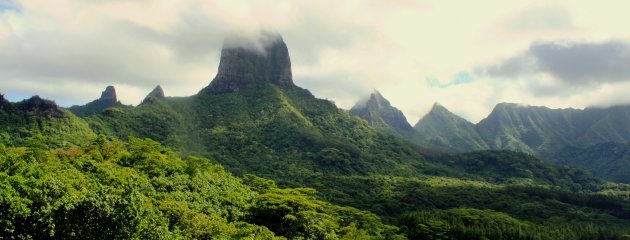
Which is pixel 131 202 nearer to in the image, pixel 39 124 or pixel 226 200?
pixel 226 200

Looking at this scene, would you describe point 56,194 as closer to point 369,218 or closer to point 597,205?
point 369,218

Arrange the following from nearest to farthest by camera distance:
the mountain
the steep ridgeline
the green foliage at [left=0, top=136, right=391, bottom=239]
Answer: the green foliage at [left=0, top=136, right=391, bottom=239]
the mountain
the steep ridgeline

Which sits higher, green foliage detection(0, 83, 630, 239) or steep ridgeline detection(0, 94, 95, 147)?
steep ridgeline detection(0, 94, 95, 147)

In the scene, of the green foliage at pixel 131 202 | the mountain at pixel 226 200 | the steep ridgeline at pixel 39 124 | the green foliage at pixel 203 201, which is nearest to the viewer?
the green foliage at pixel 131 202

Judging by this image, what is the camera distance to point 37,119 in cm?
13962

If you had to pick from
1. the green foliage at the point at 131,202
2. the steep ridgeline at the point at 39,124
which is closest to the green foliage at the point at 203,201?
the green foliage at the point at 131,202

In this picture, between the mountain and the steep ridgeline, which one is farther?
the steep ridgeline

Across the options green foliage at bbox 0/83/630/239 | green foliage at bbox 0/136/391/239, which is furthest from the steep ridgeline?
green foliage at bbox 0/136/391/239

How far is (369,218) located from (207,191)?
41107 millimetres

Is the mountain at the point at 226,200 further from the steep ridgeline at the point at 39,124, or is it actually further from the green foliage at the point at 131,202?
the steep ridgeline at the point at 39,124

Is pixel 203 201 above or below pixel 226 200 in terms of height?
below

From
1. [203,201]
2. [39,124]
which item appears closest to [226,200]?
[203,201]

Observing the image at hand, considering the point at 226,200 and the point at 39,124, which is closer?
the point at 226,200

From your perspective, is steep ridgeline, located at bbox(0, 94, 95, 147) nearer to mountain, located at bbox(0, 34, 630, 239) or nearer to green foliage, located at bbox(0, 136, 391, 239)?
mountain, located at bbox(0, 34, 630, 239)
